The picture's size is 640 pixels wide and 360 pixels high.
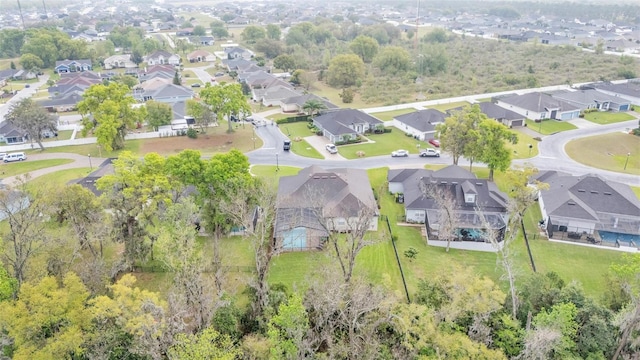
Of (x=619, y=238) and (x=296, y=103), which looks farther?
(x=296, y=103)

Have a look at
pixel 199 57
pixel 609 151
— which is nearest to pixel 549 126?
pixel 609 151

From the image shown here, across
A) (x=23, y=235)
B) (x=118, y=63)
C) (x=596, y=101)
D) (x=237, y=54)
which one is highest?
(x=23, y=235)

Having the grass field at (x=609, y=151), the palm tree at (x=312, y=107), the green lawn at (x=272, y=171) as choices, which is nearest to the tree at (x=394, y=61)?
the palm tree at (x=312, y=107)

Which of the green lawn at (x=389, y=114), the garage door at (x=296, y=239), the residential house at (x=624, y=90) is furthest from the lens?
the residential house at (x=624, y=90)

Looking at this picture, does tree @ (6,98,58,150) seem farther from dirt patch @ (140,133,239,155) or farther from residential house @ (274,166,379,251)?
residential house @ (274,166,379,251)

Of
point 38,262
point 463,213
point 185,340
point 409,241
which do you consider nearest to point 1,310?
point 38,262

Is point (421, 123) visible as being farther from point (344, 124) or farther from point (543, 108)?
point (543, 108)

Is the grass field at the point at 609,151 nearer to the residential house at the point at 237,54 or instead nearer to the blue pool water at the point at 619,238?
the blue pool water at the point at 619,238

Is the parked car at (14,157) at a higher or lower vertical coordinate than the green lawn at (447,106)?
higher

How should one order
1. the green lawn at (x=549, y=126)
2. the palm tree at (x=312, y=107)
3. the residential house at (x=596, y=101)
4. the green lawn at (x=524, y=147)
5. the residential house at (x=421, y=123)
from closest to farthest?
the green lawn at (x=524, y=147) < the residential house at (x=421, y=123) < the green lawn at (x=549, y=126) < the palm tree at (x=312, y=107) < the residential house at (x=596, y=101)
